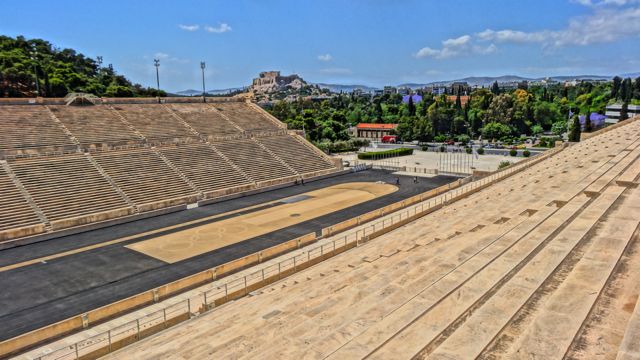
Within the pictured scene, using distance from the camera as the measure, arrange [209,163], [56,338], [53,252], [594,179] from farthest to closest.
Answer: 1. [209,163]
2. [594,179]
3. [53,252]
4. [56,338]

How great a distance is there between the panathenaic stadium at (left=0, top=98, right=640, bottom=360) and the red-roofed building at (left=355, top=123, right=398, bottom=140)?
51608 mm

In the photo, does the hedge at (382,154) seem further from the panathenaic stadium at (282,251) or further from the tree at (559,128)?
the tree at (559,128)

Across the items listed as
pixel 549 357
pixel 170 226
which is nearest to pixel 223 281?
pixel 170 226

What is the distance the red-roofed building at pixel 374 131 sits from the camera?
10645 cm

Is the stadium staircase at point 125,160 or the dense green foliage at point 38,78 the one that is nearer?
the stadium staircase at point 125,160

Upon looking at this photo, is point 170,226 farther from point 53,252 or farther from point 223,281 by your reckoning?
point 223,281

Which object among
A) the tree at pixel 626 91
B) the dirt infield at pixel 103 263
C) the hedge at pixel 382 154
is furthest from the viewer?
the tree at pixel 626 91

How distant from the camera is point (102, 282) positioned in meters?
23.6

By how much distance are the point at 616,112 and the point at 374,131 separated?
66205 mm

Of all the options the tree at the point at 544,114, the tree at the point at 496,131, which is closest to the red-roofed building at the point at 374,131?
the tree at the point at 496,131

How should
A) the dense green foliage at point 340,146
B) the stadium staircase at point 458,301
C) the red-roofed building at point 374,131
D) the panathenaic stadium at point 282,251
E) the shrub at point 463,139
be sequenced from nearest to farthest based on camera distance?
the stadium staircase at point 458,301 < the panathenaic stadium at point 282,251 < the dense green foliage at point 340,146 < the shrub at point 463,139 < the red-roofed building at point 374,131

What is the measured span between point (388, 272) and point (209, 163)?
3477cm

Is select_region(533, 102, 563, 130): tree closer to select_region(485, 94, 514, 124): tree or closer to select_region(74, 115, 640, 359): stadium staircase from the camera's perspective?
select_region(485, 94, 514, 124): tree

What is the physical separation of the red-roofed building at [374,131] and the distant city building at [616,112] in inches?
2347
